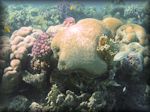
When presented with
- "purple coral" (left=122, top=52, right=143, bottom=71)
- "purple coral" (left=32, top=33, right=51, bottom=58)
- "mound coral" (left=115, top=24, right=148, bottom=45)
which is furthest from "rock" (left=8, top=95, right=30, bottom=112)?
"mound coral" (left=115, top=24, right=148, bottom=45)

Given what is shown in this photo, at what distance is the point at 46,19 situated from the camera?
14141 millimetres

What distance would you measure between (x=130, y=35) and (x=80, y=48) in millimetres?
2278

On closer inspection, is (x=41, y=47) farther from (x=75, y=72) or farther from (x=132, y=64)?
(x=132, y=64)

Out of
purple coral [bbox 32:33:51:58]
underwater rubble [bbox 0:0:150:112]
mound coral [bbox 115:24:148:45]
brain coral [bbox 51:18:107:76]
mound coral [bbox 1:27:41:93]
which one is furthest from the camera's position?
mound coral [bbox 115:24:148:45]

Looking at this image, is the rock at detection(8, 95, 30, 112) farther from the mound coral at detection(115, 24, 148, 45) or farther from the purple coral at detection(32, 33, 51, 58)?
the mound coral at detection(115, 24, 148, 45)

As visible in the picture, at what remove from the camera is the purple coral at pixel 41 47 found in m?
5.62

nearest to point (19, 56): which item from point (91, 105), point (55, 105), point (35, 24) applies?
point (55, 105)

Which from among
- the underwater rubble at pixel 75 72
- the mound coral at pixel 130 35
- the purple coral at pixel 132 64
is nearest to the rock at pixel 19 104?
the underwater rubble at pixel 75 72

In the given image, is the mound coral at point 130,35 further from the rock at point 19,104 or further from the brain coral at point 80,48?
the rock at point 19,104

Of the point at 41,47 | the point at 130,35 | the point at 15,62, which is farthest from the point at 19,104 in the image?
the point at 130,35

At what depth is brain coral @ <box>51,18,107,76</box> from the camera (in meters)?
5.15

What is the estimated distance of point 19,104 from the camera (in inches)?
226

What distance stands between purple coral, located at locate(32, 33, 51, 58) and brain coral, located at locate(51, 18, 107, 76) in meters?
0.17

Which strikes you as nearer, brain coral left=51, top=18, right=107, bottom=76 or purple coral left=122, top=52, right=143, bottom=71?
brain coral left=51, top=18, right=107, bottom=76
